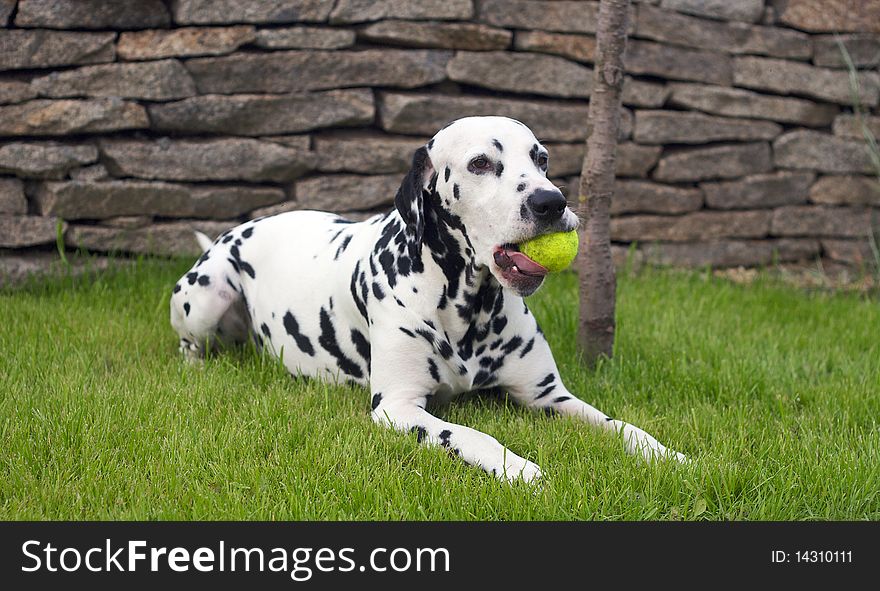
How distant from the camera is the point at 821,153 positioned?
656 cm

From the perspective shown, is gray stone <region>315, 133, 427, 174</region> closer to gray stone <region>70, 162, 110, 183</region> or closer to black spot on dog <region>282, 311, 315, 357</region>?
gray stone <region>70, 162, 110, 183</region>

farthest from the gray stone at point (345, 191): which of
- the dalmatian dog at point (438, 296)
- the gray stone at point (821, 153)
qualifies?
the gray stone at point (821, 153)

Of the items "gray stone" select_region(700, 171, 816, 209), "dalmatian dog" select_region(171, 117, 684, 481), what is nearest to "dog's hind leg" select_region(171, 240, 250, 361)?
"dalmatian dog" select_region(171, 117, 684, 481)

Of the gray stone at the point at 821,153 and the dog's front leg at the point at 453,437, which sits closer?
the dog's front leg at the point at 453,437

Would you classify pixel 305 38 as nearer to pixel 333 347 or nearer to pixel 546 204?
pixel 333 347

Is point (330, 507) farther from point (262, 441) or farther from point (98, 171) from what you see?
point (98, 171)

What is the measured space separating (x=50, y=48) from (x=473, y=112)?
263cm

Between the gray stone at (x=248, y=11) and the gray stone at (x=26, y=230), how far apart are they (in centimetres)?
148

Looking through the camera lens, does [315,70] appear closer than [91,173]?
No

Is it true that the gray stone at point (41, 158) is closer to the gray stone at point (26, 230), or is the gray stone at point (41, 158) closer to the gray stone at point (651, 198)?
the gray stone at point (26, 230)

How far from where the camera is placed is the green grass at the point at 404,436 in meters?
2.71

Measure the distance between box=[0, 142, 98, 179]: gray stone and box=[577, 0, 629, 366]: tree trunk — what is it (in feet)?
10.3

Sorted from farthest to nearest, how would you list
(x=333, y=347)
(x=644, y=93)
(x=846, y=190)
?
(x=846, y=190) → (x=644, y=93) → (x=333, y=347)

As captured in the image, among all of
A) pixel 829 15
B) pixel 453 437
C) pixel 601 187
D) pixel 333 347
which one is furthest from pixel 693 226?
pixel 453 437
